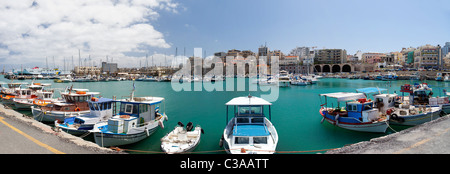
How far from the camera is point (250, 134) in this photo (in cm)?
962

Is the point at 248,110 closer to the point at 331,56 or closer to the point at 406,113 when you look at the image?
the point at 406,113

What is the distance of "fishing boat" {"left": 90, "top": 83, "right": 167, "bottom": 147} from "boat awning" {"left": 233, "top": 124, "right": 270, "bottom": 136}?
584cm

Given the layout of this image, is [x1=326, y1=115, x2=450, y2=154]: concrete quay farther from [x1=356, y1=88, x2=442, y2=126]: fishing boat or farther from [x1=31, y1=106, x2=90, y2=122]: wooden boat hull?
[x1=31, y1=106, x2=90, y2=122]: wooden boat hull

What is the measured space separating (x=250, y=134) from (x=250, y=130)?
2.02 ft

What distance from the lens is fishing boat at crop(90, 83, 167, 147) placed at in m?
11.0

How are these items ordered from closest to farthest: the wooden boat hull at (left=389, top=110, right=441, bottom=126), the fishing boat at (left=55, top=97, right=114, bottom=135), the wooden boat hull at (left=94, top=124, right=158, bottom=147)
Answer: the wooden boat hull at (left=94, top=124, right=158, bottom=147) → the fishing boat at (left=55, top=97, right=114, bottom=135) → the wooden boat hull at (left=389, top=110, right=441, bottom=126)

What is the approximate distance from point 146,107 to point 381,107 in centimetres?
1722

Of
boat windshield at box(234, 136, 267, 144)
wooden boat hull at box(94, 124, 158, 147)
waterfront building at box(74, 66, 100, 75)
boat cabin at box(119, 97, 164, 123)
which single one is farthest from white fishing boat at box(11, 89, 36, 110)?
waterfront building at box(74, 66, 100, 75)

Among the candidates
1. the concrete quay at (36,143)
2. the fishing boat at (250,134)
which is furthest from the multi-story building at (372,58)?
the concrete quay at (36,143)

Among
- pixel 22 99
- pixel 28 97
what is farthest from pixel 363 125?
pixel 28 97

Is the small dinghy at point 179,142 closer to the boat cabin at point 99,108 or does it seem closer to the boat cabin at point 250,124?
the boat cabin at point 250,124

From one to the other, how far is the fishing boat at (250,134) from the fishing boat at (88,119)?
8.75 meters

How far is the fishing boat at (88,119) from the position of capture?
497 inches
